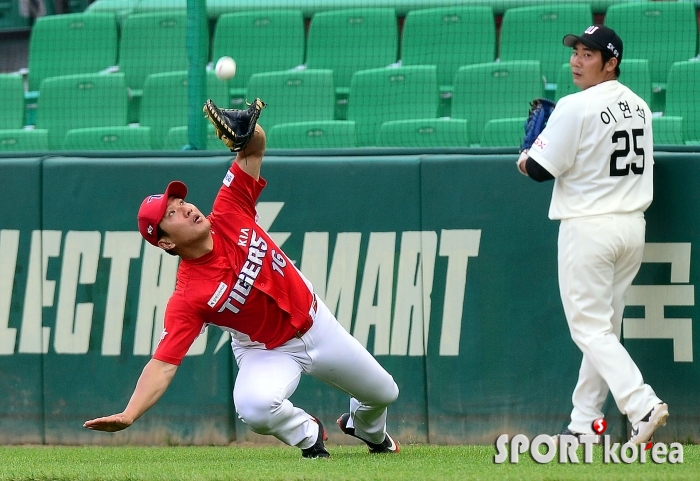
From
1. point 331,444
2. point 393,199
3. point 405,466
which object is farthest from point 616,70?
point 331,444

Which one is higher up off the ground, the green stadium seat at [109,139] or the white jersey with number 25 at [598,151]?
the white jersey with number 25 at [598,151]

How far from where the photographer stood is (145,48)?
7.88m

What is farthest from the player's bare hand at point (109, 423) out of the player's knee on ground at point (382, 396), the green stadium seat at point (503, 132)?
the green stadium seat at point (503, 132)

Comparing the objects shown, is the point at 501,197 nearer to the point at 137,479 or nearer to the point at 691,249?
the point at 691,249

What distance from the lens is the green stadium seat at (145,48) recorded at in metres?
7.71

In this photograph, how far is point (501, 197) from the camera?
206 inches

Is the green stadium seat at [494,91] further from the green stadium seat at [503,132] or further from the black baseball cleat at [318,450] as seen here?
the black baseball cleat at [318,450]

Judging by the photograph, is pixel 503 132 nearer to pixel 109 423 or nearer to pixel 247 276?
pixel 247 276

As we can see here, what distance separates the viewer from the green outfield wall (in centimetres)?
503

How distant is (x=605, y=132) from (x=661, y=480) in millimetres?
1651

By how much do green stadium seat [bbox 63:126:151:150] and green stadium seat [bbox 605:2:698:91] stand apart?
10.2ft

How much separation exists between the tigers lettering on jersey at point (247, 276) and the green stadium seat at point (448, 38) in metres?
3.19

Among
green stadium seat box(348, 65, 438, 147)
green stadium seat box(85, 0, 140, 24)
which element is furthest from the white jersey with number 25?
green stadium seat box(85, 0, 140, 24)

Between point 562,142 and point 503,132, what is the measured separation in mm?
1615
